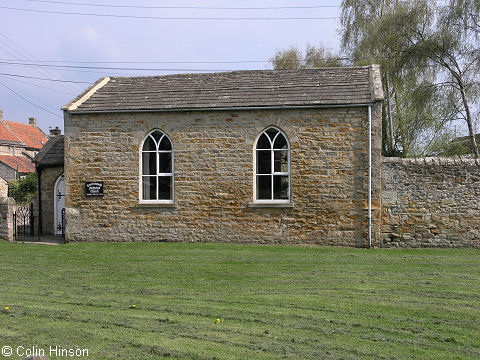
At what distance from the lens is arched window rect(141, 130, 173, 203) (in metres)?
16.8

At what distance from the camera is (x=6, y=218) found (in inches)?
699

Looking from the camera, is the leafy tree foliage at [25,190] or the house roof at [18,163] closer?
the leafy tree foliage at [25,190]

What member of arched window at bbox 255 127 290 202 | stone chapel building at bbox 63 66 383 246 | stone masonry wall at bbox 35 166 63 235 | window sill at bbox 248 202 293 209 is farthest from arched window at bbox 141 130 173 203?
stone masonry wall at bbox 35 166 63 235

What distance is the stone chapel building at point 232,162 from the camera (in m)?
15.6

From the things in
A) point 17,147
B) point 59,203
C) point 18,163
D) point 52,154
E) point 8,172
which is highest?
point 17,147

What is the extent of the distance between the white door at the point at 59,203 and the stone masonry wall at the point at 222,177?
100.0 inches

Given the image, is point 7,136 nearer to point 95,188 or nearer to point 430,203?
point 95,188

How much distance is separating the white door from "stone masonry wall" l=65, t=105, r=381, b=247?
2539mm

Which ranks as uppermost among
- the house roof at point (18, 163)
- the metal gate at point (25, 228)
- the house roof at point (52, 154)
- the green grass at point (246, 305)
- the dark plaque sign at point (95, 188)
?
the house roof at point (18, 163)

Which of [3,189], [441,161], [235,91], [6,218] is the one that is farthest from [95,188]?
[3,189]

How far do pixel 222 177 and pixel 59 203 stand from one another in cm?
724

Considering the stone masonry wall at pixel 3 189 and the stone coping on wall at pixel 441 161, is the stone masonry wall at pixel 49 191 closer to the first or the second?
the stone coping on wall at pixel 441 161

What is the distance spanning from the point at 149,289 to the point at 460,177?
33.6ft

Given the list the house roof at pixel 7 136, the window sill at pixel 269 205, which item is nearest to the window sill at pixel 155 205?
the window sill at pixel 269 205
